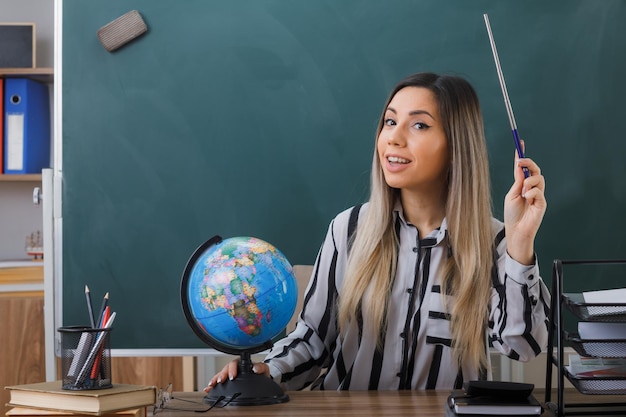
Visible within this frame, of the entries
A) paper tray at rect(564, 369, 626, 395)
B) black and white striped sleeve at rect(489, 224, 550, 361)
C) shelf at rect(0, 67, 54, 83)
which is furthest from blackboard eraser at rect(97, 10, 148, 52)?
paper tray at rect(564, 369, 626, 395)

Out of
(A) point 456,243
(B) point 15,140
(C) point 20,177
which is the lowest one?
(A) point 456,243

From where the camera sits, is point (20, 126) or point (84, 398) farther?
point (20, 126)

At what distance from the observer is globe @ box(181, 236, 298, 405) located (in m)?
1.43

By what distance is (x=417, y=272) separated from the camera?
1888 mm

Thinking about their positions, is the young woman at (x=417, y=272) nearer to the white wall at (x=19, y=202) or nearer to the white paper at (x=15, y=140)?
the white paper at (x=15, y=140)

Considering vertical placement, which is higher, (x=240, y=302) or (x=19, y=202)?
(x=19, y=202)

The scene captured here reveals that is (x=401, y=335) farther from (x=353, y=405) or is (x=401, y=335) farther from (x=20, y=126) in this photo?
(x=20, y=126)

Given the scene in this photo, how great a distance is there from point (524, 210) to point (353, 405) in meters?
0.52

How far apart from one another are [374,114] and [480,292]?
1111mm

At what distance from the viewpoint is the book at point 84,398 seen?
126 centimetres

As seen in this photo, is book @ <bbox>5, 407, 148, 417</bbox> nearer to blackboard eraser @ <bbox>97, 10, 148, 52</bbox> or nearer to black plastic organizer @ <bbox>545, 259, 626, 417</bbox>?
black plastic organizer @ <bbox>545, 259, 626, 417</bbox>

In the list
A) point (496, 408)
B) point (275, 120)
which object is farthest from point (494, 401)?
point (275, 120)

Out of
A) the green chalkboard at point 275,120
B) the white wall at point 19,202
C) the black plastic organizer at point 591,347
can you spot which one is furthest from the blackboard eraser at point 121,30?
the black plastic organizer at point 591,347

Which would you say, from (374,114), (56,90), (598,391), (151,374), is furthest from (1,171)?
(598,391)
